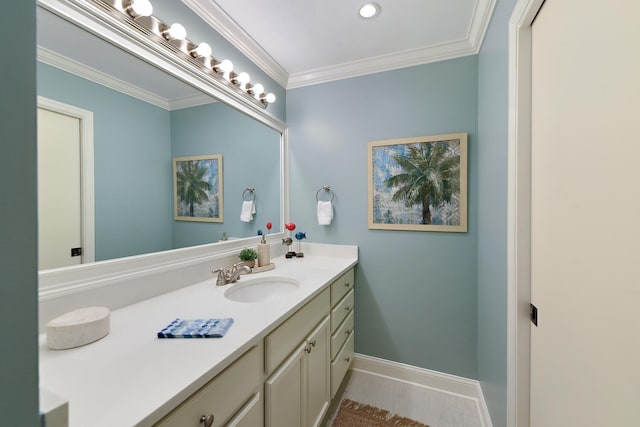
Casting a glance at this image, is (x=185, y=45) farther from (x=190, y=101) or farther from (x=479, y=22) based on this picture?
(x=479, y=22)

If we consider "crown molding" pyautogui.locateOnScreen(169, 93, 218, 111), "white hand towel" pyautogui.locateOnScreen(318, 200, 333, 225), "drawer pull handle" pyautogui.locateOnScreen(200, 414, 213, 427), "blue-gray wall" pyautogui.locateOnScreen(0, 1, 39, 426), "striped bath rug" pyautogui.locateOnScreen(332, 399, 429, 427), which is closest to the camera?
"blue-gray wall" pyautogui.locateOnScreen(0, 1, 39, 426)

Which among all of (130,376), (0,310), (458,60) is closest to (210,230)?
(130,376)

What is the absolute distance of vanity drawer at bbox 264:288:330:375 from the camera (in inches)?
36.1

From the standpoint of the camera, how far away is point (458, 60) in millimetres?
1707

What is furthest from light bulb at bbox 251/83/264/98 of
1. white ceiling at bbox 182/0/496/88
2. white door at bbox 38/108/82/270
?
white door at bbox 38/108/82/270

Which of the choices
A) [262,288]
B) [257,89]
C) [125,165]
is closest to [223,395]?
[262,288]

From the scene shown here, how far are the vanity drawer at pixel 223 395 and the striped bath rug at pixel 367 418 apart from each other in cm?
102

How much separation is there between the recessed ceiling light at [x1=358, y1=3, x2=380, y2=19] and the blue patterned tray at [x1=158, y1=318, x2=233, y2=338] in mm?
1721

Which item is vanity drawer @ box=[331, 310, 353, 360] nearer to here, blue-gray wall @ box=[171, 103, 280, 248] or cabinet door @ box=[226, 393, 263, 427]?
cabinet door @ box=[226, 393, 263, 427]

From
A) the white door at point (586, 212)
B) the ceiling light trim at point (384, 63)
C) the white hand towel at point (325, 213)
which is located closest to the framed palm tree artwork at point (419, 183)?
the white hand towel at point (325, 213)

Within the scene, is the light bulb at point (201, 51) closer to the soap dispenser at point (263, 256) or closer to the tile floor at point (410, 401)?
the soap dispenser at point (263, 256)

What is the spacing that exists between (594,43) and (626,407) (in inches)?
31.4

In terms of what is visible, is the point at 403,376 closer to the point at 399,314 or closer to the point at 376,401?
the point at 376,401

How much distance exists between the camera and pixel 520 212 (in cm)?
93
